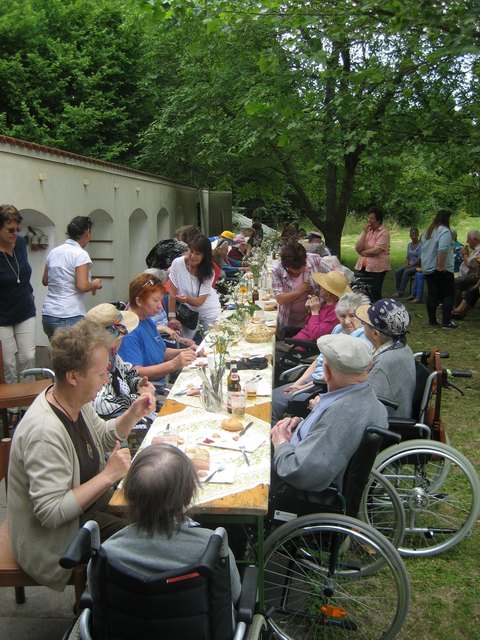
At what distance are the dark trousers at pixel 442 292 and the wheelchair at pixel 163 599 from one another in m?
8.53

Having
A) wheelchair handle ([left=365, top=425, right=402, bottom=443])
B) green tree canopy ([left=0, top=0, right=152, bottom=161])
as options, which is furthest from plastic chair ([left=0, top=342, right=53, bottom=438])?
green tree canopy ([left=0, top=0, right=152, bottom=161])

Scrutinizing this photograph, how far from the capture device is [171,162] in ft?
59.8

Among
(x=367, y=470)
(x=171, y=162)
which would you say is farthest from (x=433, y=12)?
(x=171, y=162)

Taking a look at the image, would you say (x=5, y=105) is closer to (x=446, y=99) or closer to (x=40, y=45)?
(x=40, y=45)

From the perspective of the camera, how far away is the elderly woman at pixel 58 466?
2.39m

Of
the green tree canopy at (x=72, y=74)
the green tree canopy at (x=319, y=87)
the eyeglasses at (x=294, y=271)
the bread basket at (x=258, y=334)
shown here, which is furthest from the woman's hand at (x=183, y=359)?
the green tree canopy at (x=72, y=74)

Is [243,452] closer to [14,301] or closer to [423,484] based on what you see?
[423,484]

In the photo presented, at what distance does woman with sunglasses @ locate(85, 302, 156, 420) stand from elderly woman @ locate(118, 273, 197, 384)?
41cm

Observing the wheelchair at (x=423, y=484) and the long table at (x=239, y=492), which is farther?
the wheelchair at (x=423, y=484)

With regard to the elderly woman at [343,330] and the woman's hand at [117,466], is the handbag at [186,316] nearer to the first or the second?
the elderly woman at [343,330]

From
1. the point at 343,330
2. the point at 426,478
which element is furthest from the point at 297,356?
the point at 426,478

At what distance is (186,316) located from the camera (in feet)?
20.7

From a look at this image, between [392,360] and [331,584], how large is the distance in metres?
1.33

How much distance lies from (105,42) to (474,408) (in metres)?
18.1
